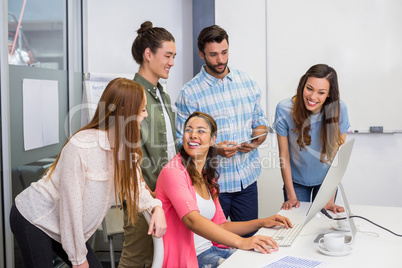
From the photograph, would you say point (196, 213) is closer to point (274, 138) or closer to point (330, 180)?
point (330, 180)

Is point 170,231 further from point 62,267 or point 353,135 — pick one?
point 353,135

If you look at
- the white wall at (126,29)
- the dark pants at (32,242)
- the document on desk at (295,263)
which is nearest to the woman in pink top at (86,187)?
the dark pants at (32,242)

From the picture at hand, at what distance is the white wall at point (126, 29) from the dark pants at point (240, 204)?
1.48 meters

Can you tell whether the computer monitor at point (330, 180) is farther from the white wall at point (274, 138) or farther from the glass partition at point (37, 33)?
the glass partition at point (37, 33)

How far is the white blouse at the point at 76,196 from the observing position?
151 centimetres

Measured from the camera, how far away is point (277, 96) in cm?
351

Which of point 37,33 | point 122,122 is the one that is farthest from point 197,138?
point 37,33

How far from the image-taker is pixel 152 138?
7.12ft

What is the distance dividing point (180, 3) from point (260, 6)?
2.35 feet

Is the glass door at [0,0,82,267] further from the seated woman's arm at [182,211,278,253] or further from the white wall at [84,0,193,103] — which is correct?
the seated woman's arm at [182,211,278,253]

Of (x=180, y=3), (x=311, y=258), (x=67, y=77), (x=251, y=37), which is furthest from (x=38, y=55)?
(x=311, y=258)

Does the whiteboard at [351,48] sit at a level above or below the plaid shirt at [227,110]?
above

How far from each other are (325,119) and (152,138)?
3.00 ft

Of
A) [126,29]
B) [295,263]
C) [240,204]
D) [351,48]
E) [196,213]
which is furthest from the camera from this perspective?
[126,29]
